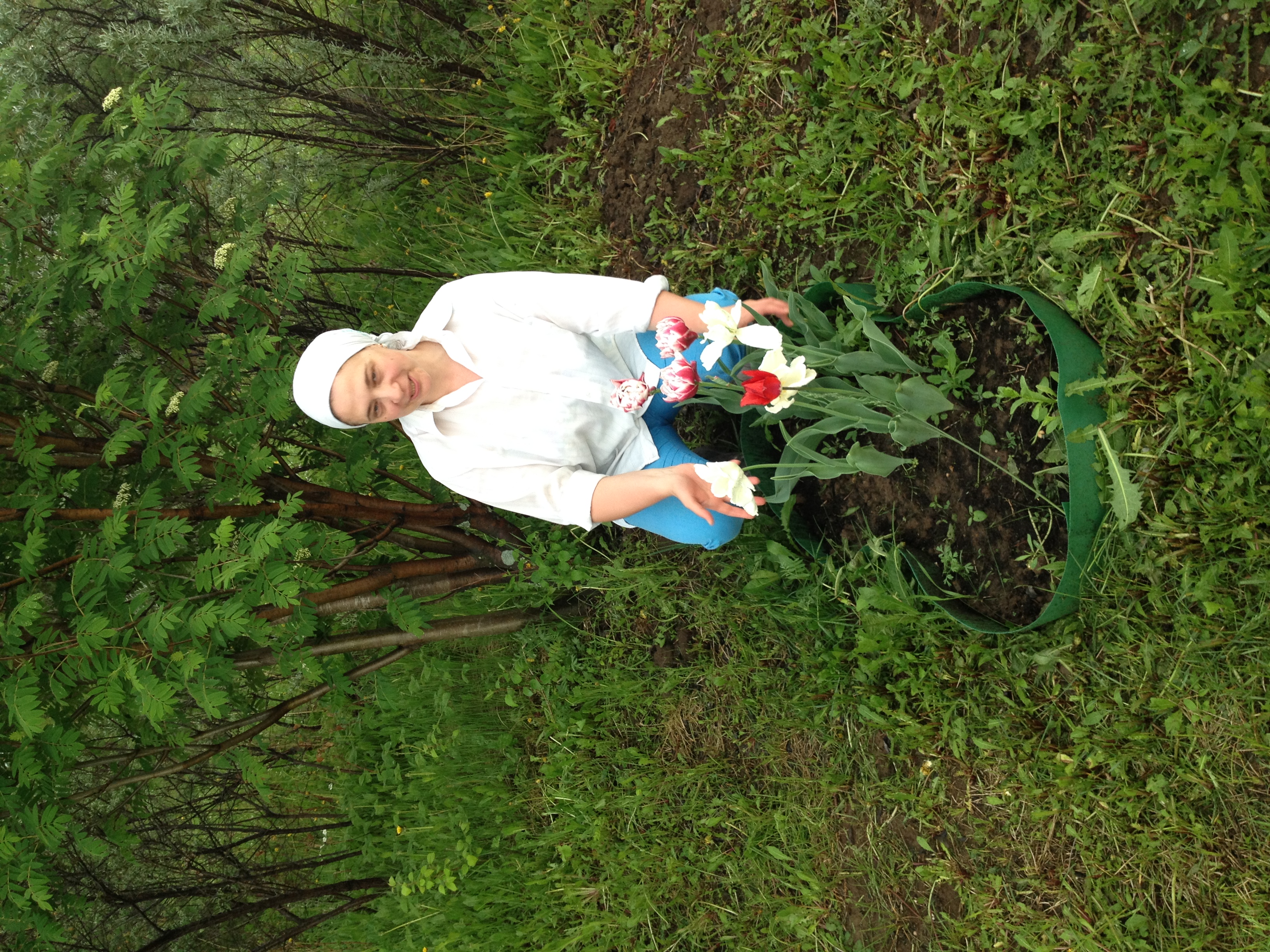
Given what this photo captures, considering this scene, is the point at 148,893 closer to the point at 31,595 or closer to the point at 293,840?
the point at 293,840

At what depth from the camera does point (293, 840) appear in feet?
15.9

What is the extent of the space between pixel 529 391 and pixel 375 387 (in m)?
0.42

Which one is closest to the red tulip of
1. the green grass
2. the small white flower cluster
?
the green grass

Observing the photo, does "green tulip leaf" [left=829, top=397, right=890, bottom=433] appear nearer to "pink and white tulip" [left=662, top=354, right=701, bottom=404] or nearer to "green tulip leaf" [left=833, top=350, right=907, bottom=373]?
"green tulip leaf" [left=833, top=350, right=907, bottom=373]

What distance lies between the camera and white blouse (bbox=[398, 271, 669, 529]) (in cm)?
225

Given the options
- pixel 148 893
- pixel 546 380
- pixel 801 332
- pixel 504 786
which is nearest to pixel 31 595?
pixel 546 380

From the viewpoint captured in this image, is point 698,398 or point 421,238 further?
point 421,238

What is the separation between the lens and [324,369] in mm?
2072

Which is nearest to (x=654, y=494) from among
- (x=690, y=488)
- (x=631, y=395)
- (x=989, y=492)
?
(x=690, y=488)

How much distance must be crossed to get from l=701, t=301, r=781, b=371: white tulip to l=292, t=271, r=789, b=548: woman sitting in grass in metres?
0.23

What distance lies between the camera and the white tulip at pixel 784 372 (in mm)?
1746

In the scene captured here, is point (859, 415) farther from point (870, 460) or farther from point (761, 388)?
point (761, 388)

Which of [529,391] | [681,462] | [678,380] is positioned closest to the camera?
[678,380]

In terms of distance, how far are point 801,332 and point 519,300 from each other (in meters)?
0.81
